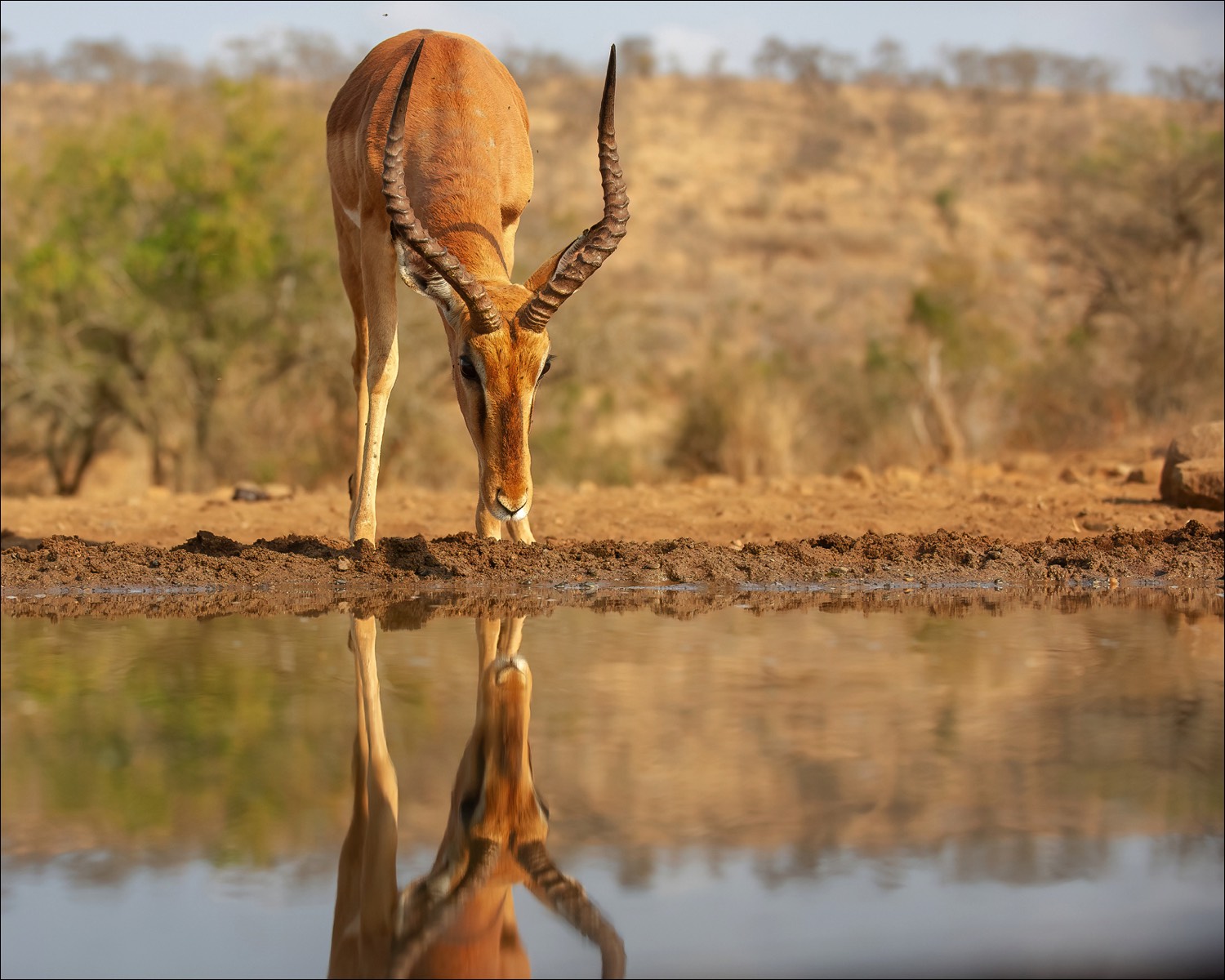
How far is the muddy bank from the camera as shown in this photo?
26.4ft

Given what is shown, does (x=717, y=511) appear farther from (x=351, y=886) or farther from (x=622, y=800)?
(x=351, y=886)

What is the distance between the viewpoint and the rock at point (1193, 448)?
11969mm

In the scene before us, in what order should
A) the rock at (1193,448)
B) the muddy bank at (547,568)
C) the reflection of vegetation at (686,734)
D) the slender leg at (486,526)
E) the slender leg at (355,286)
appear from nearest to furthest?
the reflection of vegetation at (686,734) < the muddy bank at (547,568) < the slender leg at (486,526) < the slender leg at (355,286) < the rock at (1193,448)

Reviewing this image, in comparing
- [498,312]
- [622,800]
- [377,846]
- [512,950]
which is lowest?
[512,950]

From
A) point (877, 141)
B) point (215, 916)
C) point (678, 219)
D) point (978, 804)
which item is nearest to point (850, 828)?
point (978, 804)

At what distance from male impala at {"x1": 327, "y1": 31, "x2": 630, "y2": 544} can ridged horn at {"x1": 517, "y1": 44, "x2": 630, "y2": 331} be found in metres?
0.01

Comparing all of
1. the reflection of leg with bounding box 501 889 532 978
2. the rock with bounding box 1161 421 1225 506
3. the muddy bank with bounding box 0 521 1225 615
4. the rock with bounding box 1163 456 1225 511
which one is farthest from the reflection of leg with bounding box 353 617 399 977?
the rock with bounding box 1161 421 1225 506

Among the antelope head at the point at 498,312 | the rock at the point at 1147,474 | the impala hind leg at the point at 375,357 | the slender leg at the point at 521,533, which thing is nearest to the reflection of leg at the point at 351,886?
the antelope head at the point at 498,312

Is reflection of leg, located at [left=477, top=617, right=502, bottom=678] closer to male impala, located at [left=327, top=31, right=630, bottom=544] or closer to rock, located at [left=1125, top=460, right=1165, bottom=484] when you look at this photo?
male impala, located at [left=327, top=31, right=630, bottom=544]

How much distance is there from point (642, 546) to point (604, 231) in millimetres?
2032

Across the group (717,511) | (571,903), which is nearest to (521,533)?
(717,511)

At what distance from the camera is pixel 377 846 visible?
12.5 feet

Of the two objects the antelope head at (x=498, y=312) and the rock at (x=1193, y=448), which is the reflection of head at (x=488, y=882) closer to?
the antelope head at (x=498, y=312)

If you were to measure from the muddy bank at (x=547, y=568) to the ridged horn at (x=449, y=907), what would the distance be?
407cm
